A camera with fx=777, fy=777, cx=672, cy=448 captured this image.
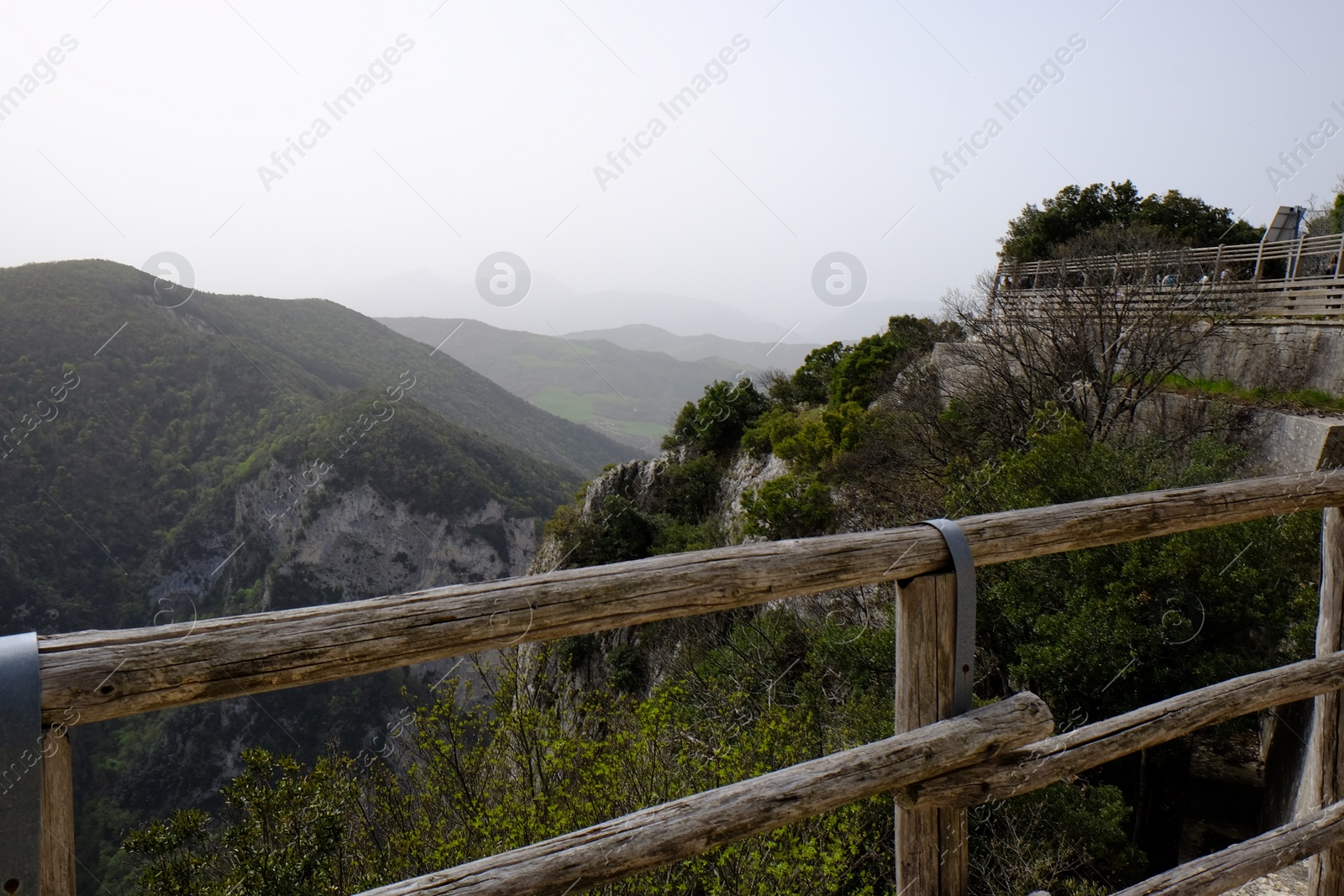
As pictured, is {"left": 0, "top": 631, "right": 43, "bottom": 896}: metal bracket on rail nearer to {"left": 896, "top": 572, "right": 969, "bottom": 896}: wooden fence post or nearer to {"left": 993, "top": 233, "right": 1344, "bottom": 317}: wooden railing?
{"left": 896, "top": 572, "right": 969, "bottom": 896}: wooden fence post

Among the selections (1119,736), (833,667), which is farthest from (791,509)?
(1119,736)

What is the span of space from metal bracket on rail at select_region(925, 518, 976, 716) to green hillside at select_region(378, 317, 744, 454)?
7089 centimetres

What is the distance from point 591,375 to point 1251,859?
84908 millimetres

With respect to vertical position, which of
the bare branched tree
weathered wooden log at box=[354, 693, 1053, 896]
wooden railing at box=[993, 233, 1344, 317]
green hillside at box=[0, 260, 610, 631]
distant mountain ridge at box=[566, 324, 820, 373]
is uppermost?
distant mountain ridge at box=[566, 324, 820, 373]

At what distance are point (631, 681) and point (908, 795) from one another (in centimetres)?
1895

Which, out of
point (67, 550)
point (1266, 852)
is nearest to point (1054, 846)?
point (1266, 852)

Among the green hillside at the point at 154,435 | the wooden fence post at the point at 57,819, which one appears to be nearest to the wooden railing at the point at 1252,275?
the wooden fence post at the point at 57,819

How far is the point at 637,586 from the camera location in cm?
125

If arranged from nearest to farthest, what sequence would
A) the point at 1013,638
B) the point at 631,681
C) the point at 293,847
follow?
the point at 293,847
the point at 1013,638
the point at 631,681

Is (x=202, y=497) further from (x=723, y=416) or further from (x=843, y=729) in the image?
(x=843, y=729)

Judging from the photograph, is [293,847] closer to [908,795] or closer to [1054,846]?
[908,795]

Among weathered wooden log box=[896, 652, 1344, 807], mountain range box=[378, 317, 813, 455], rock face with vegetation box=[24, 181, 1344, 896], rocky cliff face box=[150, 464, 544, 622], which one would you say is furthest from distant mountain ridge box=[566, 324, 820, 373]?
weathered wooden log box=[896, 652, 1344, 807]

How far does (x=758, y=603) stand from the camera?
1.23m

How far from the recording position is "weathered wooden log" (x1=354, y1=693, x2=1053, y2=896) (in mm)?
1129
